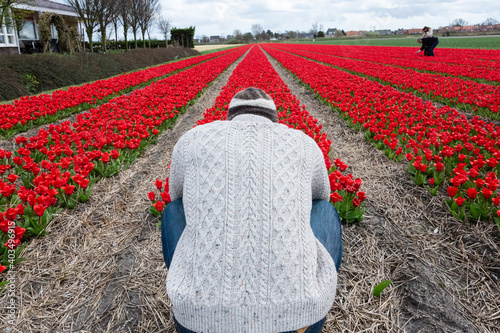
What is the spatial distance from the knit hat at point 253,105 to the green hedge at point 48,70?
36.0 feet

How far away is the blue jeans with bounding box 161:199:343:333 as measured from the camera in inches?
74.9

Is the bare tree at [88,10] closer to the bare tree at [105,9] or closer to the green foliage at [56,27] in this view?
the bare tree at [105,9]

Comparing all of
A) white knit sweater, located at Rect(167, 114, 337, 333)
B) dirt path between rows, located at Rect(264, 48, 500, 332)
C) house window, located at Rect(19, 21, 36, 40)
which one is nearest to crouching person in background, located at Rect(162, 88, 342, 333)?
white knit sweater, located at Rect(167, 114, 337, 333)

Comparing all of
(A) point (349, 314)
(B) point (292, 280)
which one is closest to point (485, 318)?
(A) point (349, 314)

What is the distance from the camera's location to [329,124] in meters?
7.72

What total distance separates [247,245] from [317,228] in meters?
0.68

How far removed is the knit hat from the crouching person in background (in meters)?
0.20

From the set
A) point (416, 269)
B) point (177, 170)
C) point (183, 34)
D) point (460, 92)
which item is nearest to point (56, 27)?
point (460, 92)

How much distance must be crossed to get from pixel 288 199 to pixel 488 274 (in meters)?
2.41

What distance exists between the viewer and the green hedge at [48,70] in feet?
33.9

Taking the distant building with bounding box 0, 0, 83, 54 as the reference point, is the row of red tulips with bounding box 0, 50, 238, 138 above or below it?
below

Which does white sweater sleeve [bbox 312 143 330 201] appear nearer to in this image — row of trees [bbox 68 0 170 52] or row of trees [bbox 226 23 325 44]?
row of trees [bbox 68 0 170 52]

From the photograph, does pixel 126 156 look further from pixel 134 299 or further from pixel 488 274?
pixel 488 274

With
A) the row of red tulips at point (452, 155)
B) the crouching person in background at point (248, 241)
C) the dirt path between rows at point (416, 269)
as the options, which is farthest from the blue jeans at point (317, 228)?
the row of red tulips at point (452, 155)
